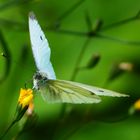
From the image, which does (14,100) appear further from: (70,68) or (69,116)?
(69,116)

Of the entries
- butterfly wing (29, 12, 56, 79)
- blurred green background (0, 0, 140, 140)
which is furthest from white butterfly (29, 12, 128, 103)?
blurred green background (0, 0, 140, 140)

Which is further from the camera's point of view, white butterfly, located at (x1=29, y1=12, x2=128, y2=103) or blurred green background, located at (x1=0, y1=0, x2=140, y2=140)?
blurred green background, located at (x1=0, y1=0, x2=140, y2=140)

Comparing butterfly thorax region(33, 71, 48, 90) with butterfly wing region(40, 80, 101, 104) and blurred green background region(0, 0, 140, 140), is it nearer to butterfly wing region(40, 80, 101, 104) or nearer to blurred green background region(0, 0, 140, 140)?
butterfly wing region(40, 80, 101, 104)

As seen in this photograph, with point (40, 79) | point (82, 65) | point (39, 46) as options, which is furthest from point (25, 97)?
point (82, 65)

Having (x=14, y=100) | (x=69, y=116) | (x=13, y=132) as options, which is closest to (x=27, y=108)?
(x=69, y=116)

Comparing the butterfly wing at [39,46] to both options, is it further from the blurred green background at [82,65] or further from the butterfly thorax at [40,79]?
the blurred green background at [82,65]

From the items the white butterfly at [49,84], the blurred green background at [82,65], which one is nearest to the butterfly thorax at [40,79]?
the white butterfly at [49,84]

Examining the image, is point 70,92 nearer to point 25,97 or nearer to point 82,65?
point 25,97
